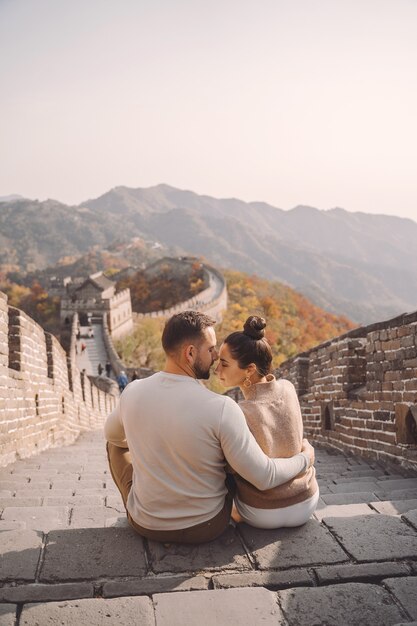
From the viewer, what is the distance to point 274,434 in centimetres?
285

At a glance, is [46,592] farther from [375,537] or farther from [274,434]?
[375,537]

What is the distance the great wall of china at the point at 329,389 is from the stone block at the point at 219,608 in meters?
3.06

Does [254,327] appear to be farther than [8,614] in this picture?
Yes

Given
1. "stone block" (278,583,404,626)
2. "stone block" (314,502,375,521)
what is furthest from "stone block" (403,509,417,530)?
"stone block" (278,583,404,626)

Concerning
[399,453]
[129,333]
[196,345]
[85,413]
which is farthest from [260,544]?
[129,333]

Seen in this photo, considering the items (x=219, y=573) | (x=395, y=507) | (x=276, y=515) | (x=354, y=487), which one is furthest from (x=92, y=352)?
(x=219, y=573)

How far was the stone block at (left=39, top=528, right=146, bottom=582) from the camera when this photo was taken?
2447 mm

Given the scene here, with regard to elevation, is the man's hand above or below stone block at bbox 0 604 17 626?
above

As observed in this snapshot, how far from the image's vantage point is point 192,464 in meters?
2.65

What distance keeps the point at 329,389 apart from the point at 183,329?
4942 millimetres

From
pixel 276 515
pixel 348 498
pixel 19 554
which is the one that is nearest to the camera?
pixel 19 554

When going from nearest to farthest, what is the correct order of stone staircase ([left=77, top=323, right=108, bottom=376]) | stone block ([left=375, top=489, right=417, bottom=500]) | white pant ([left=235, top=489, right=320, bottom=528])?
1. white pant ([left=235, top=489, right=320, bottom=528])
2. stone block ([left=375, top=489, right=417, bottom=500])
3. stone staircase ([left=77, top=323, right=108, bottom=376])

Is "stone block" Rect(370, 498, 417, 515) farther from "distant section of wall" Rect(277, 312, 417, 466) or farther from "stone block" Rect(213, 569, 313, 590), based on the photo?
"distant section of wall" Rect(277, 312, 417, 466)

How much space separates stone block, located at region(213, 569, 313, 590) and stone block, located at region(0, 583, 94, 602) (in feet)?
1.72
